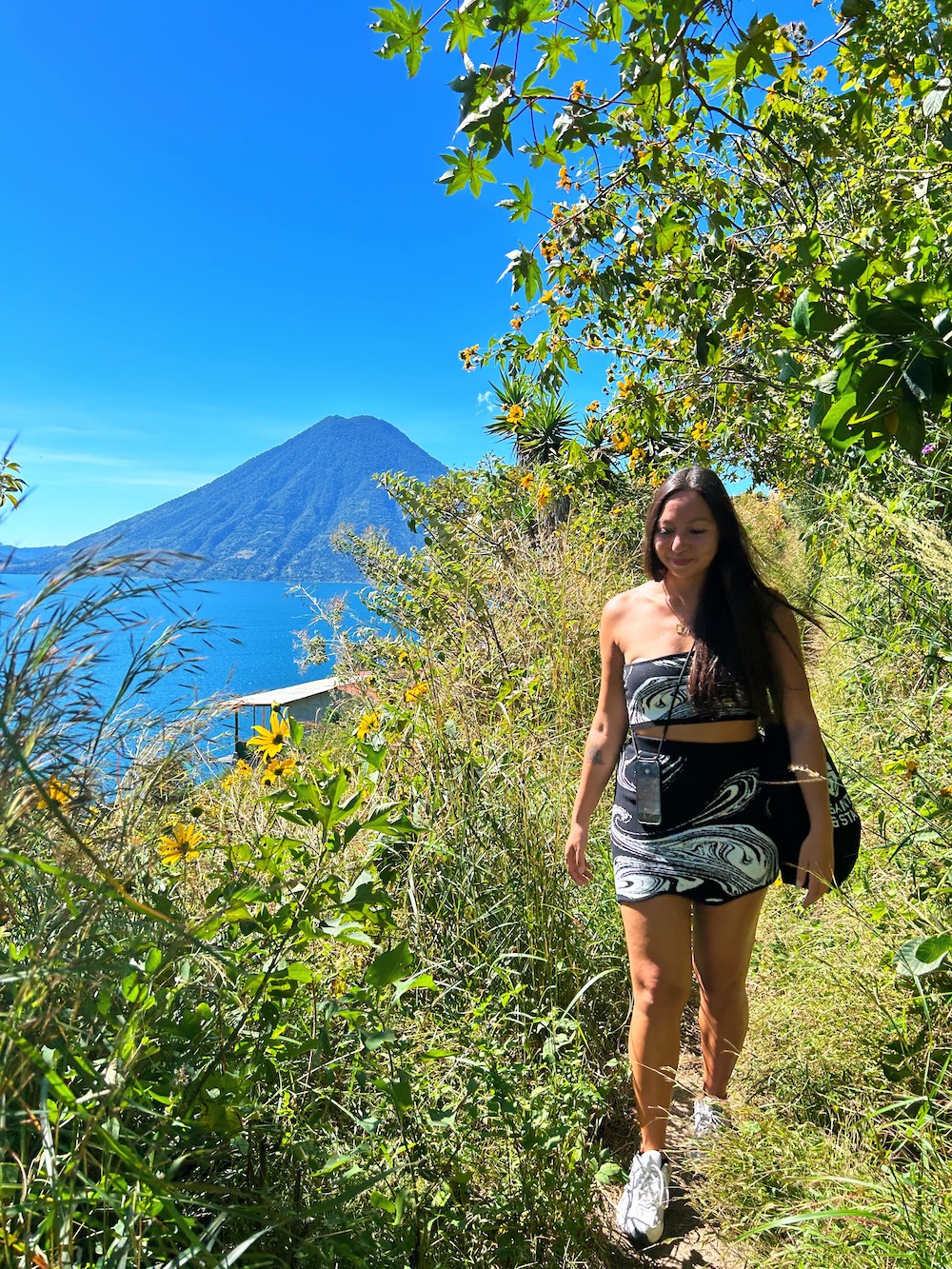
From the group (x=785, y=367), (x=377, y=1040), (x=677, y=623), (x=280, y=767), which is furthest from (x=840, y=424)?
(x=280, y=767)

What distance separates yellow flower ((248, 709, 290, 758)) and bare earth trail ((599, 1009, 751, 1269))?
1601 mm

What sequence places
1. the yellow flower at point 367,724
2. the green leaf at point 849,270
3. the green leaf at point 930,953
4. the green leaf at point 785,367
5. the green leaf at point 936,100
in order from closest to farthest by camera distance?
the green leaf at point 930,953, the green leaf at point 849,270, the green leaf at point 936,100, the green leaf at point 785,367, the yellow flower at point 367,724

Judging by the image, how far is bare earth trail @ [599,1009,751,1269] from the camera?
2.02 m

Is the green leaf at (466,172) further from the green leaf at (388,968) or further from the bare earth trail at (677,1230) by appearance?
the bare earth trail at (677,1230)

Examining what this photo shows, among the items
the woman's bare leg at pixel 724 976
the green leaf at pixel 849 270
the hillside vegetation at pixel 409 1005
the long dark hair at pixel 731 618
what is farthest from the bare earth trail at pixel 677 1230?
the green leaf at pixel 849 270

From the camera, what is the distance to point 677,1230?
2137 mm

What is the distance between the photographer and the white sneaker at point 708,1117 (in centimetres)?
222

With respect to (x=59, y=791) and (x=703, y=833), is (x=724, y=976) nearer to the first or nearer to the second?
(x=703, y=833)

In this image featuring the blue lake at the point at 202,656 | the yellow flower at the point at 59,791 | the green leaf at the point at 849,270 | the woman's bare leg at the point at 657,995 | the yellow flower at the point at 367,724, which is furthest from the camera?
the yellow flower at the point at 367,724

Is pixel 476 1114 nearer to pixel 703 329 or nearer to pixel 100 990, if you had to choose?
pixel 100 990

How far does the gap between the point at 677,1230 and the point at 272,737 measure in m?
1.85

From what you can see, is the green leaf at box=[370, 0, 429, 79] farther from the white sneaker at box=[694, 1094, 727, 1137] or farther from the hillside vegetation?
the white sneaker at box=[694, 1094, 727, 1137]

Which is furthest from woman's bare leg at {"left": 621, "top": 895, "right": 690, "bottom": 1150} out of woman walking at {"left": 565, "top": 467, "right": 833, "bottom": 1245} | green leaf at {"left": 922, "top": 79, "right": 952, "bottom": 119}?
green leaf at {"left": 922, "top": 79, "right": 952, "bottom": 119}

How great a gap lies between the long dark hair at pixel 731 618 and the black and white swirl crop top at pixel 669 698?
25mm
